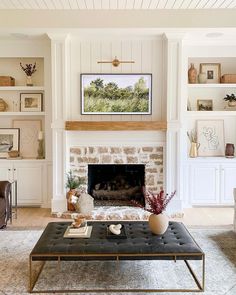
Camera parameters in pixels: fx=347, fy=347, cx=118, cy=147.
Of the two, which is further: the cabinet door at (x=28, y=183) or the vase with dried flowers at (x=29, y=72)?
the vase with dried flowers at (x=29, y=72)

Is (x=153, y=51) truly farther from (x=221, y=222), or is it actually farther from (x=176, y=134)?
(x=221, y=222)

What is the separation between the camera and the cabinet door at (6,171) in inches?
233

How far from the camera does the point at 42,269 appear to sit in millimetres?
3352

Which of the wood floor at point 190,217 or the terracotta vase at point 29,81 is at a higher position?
the terracotta vase at point 29,81

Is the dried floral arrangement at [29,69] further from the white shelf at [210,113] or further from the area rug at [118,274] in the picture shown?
the area rug at [118,274]

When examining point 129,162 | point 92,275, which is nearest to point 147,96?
point 129,162

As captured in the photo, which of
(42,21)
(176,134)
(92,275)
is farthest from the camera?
(176,134)

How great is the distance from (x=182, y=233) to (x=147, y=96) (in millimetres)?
2765

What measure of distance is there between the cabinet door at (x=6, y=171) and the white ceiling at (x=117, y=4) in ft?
8.23

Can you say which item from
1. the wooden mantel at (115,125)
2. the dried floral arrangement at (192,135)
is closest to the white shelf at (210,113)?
the dried floral arrangement at (192,135)

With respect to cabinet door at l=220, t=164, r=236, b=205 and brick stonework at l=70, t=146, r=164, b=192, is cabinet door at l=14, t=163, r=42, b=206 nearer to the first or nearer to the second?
brick stonework at l=70, t=146, r=164, b=192

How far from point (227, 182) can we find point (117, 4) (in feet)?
11.2

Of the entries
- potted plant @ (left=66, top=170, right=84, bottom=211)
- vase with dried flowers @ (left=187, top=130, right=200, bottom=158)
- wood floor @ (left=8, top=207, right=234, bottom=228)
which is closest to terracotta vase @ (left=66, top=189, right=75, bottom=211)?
potted plant @ (left=66, top=170, right=84, bottom=211)

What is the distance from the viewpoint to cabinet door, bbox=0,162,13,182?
19.4 ft
